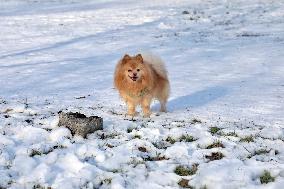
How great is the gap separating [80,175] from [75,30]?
16395mm

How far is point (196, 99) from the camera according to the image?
11102 mm

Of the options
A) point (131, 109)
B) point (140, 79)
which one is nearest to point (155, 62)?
point (140, 79)

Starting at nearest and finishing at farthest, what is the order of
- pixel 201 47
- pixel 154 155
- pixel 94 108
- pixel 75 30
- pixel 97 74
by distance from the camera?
pixel 154 155 < pixel 94 108 < pixel 97 74 < pixel 201 47 < pixel 75 30

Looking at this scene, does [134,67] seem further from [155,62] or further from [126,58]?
[155,62]

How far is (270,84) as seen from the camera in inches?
495

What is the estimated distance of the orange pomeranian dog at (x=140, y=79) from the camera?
8.68 meters

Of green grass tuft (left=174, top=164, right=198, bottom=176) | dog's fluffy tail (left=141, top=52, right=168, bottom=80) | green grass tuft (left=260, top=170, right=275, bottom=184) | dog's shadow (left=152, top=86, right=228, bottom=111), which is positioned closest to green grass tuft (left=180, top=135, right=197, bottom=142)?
green grass tuft (left=174, top=164, right=198, bottom=176)

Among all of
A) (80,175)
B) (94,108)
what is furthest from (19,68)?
(80,175)

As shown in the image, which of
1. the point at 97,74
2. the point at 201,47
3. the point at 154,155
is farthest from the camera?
the point at 201,47

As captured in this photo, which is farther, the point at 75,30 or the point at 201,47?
the point at 75,30

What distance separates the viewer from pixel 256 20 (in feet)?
75.7

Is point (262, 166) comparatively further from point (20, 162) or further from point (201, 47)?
point (201, 47)

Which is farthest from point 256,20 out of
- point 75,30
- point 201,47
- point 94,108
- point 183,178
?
point 183,178

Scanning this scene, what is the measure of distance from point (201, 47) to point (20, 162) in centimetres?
1281
